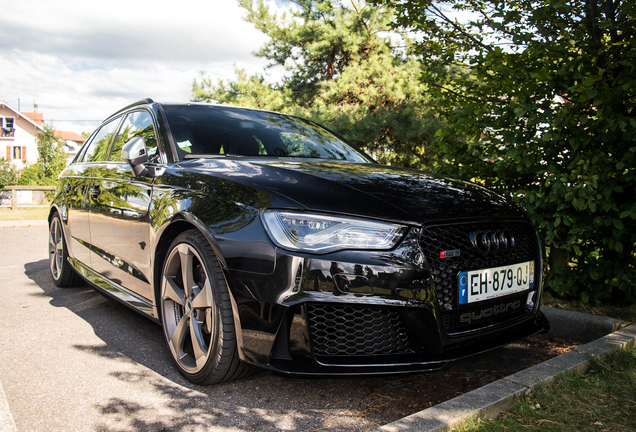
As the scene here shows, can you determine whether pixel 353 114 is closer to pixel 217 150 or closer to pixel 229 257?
pixel 217 150

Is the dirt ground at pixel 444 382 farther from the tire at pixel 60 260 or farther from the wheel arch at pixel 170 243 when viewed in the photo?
the tire at pixel 60 260

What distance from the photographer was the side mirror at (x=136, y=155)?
288 cm

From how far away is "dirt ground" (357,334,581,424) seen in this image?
2227mm

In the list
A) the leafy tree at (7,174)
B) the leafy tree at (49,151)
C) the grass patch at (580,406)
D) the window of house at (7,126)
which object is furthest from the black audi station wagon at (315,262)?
the window of house at (7,126)

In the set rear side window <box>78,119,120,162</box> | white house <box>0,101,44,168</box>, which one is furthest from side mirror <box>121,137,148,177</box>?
white house <box>0,101,44,168</box>

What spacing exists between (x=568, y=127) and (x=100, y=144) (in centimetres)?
371

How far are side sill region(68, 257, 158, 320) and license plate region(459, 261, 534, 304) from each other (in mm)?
1705

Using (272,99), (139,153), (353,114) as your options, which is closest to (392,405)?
(139,153)

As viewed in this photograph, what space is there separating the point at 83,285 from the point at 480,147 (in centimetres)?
396

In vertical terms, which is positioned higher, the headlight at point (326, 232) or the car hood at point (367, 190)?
the car hood at point (367, 190)

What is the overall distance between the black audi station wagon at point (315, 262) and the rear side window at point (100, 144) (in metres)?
1.19

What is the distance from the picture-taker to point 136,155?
2.90 meters

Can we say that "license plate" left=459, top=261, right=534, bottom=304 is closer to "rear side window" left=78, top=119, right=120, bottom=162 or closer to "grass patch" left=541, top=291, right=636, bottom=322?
"grass patch" left=541, top=291, right=636, bottom=322

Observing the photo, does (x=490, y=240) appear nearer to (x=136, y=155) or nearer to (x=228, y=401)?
(x=228, y=401)
